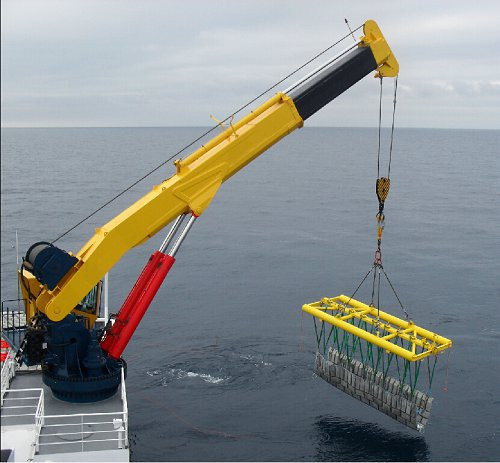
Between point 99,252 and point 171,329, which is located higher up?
point 99,252

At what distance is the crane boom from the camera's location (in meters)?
26.5

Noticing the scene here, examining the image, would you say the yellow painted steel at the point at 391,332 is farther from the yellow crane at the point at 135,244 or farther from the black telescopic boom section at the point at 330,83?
the black telescopic boom section at the point at 330,83

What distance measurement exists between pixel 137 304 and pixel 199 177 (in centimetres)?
684

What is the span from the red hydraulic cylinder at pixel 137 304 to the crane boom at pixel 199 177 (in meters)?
1.83

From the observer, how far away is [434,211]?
10981 cm

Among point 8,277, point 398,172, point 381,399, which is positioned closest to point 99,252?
point 381,399

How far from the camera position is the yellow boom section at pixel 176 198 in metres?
26.4

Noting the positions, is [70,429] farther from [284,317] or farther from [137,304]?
[284,317]

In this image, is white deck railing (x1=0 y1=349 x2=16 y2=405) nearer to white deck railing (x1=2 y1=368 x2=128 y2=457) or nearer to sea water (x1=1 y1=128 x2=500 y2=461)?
white deck railing (x1=2 y1=368 x2=128 y2=457)

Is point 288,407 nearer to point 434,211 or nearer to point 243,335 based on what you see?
point 243,335

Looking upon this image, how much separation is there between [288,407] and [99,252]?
18634mm

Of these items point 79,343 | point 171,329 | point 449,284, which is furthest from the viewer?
point 449,284

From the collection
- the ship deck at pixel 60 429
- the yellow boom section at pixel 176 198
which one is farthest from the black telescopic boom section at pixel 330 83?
the ship deck at pixel 60 429

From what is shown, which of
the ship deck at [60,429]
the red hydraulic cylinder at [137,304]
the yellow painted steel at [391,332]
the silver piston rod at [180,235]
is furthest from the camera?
the yellow painted steel at [391,332]
